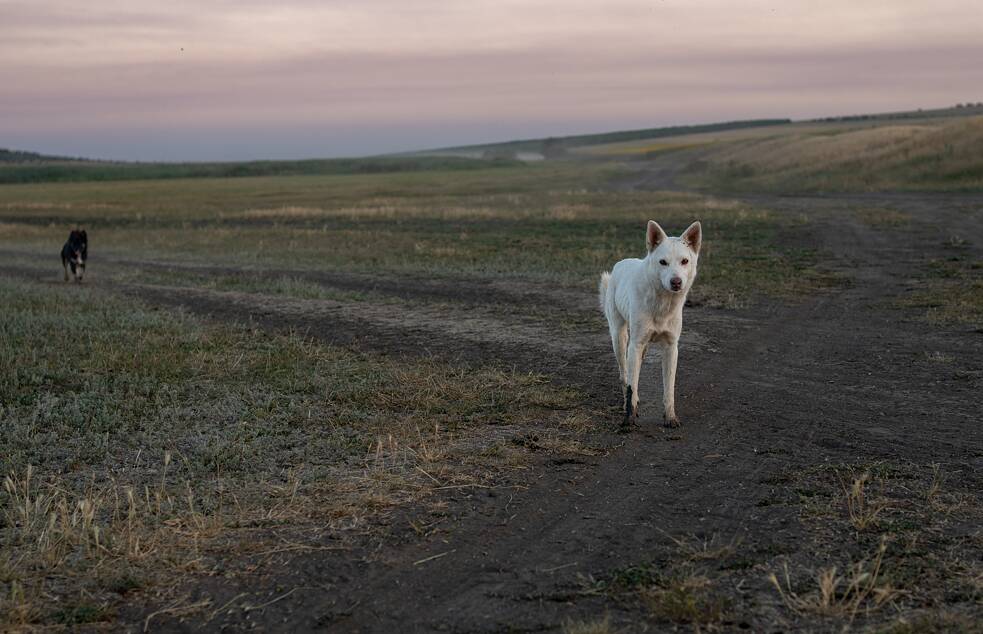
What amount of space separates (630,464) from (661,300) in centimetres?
185

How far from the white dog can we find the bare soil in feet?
1.30

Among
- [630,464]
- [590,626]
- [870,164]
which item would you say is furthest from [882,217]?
[590,626]

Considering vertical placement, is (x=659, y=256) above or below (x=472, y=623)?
above

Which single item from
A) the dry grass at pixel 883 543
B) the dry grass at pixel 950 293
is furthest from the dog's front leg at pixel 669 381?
the dry grass at pixel 950 293

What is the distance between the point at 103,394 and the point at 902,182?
44.8 meters

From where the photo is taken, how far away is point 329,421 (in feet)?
26.6

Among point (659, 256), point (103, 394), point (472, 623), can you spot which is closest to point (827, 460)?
point (659, 256)

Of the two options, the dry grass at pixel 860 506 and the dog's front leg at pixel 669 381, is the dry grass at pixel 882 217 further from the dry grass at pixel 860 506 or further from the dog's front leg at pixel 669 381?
the dry grass at pixel 860 506

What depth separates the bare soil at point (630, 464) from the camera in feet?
14.8

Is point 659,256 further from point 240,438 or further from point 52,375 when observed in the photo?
point 52,375

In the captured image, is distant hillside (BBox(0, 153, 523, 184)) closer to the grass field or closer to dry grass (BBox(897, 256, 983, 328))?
the grass field

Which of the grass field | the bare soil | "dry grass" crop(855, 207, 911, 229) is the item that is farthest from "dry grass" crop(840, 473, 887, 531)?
"dry grass" crop(855, 207, 911, 229)

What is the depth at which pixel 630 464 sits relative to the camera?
22.4 ft

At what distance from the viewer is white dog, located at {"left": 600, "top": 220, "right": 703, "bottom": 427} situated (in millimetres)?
7852
